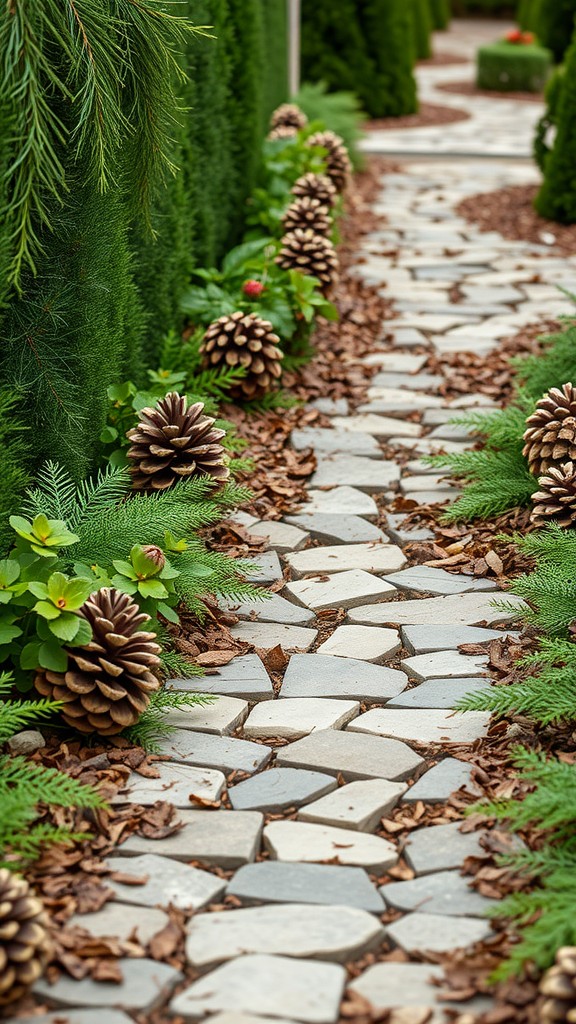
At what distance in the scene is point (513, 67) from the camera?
56.3 feet

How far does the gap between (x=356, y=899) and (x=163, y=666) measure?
970mm

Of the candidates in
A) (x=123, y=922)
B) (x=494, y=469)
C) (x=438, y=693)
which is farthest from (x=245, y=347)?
(x=123, y=922)

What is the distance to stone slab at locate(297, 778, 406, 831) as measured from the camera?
258cm

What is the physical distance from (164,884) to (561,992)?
32.6 inches

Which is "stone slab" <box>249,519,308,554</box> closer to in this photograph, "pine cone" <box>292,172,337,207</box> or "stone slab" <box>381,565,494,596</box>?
"stone slab" <box>381,565,494,596</box>

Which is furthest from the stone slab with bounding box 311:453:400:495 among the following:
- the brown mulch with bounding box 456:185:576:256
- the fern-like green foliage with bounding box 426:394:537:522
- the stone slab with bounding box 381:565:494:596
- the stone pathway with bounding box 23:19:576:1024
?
the brown mulch with bounding box 456:185:576:256

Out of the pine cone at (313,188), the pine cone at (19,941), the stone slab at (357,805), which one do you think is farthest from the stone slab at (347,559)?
the pine cone at (313,188)

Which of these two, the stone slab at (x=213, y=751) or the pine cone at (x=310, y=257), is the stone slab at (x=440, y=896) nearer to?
the stone slab at (x=213, y=751)

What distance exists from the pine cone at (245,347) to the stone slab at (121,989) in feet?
10.0

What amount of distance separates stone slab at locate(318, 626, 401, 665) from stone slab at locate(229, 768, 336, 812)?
0.61 m

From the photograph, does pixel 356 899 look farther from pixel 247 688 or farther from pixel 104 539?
pixel 104 539

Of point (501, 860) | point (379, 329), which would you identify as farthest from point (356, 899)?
point (379, 329)

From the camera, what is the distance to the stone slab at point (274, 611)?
3.51 metres

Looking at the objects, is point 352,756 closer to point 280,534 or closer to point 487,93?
point 280,534
